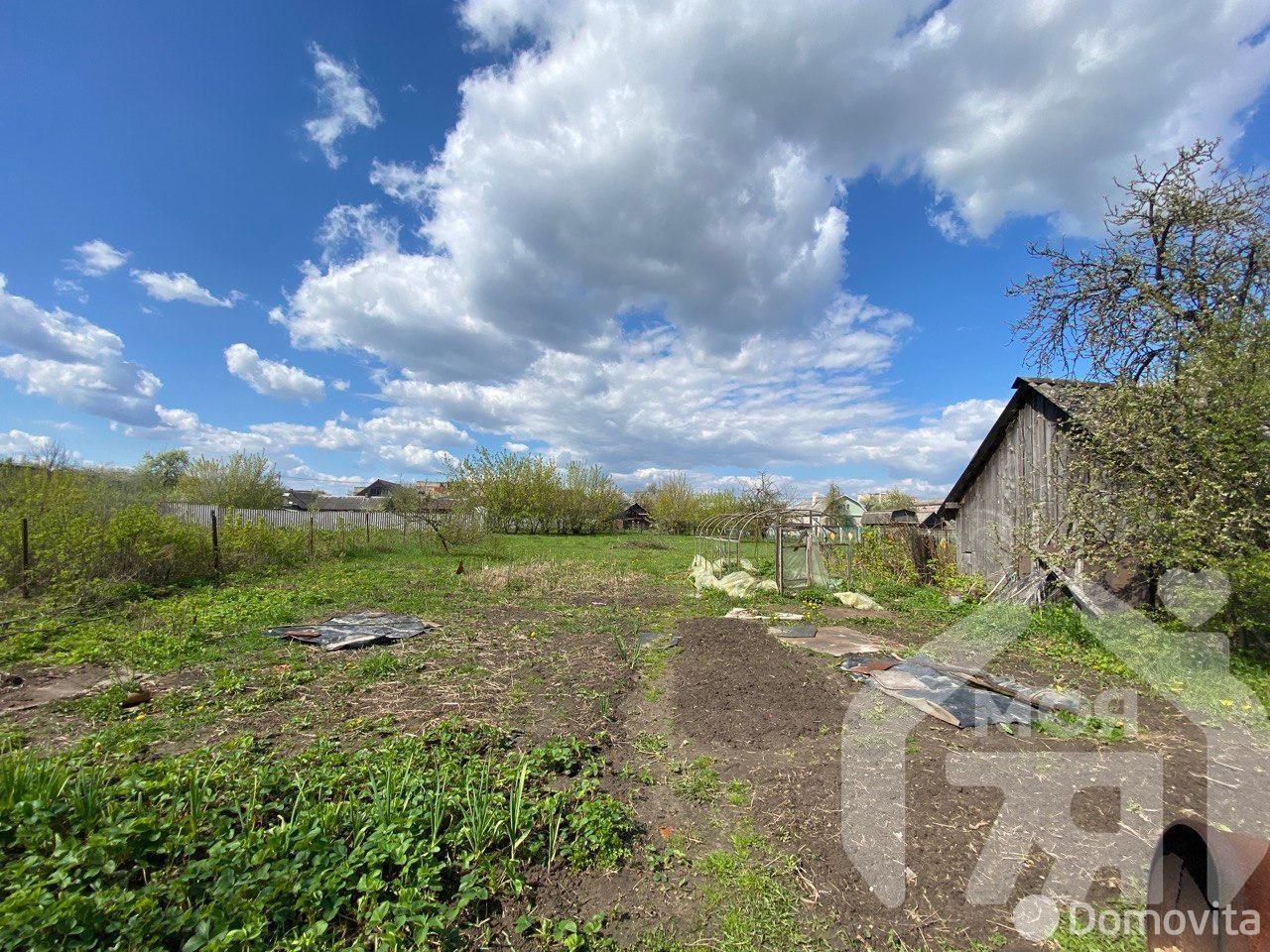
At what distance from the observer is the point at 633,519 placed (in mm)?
47875

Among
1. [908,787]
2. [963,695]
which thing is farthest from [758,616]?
[908,787]

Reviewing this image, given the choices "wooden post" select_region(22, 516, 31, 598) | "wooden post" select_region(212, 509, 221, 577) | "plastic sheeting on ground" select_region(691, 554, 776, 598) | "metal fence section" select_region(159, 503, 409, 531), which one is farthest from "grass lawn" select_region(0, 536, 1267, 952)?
"metal fence section" select_region(159, 503, 409, 531)

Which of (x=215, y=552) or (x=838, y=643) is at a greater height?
Result: (x=215, y=552)

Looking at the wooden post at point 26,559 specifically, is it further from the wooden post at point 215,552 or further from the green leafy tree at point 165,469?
the green leafy tree at point 165,469

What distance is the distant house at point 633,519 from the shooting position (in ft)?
148

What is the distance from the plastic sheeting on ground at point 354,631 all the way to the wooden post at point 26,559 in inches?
195

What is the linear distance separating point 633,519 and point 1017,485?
38.4 m

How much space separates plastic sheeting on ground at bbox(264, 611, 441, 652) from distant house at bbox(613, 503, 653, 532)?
117ft

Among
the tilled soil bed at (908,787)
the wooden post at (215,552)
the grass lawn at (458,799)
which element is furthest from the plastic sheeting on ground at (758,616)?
the wooden post at (215,552)

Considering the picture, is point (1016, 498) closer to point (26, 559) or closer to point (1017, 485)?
point (1017, 485)

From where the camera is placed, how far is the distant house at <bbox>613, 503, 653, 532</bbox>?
45219 millimetres

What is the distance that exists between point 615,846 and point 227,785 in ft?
7.53

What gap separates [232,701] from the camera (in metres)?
4.61

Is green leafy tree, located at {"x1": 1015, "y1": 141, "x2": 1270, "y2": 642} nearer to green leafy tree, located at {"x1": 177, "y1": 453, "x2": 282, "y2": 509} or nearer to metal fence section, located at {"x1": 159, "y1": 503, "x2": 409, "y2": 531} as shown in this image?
metal fence section, located at {"x1": 159, "y1": 503, "x2": 409, "y2": 531}
